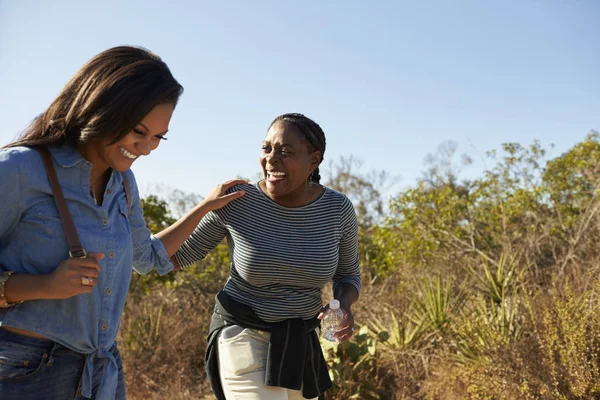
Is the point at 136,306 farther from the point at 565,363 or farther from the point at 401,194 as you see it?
the point at 565,363

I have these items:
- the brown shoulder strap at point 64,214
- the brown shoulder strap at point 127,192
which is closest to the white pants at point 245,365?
the brown shoulder strap at point 127,192

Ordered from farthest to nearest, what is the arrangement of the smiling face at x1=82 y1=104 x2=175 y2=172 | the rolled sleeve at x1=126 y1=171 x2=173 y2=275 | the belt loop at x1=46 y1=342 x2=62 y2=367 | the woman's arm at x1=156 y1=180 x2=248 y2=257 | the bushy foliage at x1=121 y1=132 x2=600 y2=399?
the bushy foliage at x1=121 y1=132 x2=600 y2=399 → the woman's arm at x1=156 y1=180 x2=248 y2=257 → the rolled sleeve at x1=126 y1=171 x2=173 y2=275 → the smiling face at x1=82 y1=104 x2=175 y2=172 → the belt loop at x1=46 y1=342 x2=62 y2=367

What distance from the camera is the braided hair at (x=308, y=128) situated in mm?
3213

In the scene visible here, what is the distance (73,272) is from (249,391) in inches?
53.2

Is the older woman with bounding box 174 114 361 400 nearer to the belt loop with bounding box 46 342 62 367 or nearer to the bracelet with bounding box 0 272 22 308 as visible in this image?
the belt loop with bounding box 46 342 62 367

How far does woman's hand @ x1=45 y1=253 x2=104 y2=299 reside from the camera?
1.78 metres

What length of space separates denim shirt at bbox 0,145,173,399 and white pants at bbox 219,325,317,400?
0.88 metres

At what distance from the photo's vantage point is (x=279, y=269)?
2.96m

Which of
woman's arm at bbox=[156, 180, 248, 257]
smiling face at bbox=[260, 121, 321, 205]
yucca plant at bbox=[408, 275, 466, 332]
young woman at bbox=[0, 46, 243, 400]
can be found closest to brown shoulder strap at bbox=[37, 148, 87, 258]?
young woman at bbox=[0, 46, 243, 400]

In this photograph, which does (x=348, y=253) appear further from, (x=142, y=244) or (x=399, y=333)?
(x=399, y=333)

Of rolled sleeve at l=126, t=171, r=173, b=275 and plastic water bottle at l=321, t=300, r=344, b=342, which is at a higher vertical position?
rolled sleeve at l=126, t=171, r=173, b=275

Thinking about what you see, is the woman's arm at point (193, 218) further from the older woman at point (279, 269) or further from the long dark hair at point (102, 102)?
the long dark hair at point (102, 102)

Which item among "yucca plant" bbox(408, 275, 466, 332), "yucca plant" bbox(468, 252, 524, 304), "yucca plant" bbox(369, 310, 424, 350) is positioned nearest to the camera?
"yucca plant" bbox(369, 310, 424, 350)

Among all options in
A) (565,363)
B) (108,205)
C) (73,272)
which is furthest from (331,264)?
(565,363)
